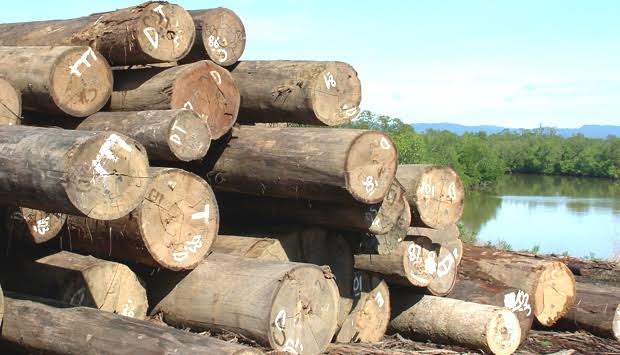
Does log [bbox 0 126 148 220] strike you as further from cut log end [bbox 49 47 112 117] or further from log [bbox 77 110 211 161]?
cut log end [bbox 49 47 112 117]

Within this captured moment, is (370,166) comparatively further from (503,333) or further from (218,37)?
(503,333)

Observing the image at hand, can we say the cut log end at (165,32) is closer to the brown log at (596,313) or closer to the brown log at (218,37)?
the brown log at (218,37)

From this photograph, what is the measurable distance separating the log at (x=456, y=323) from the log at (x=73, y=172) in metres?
3.14

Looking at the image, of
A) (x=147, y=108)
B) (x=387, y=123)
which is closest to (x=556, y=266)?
(x=147, y=108)

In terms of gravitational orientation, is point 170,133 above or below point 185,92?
below

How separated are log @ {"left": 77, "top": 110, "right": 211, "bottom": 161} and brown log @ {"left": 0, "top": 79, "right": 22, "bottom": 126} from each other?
2.04 ft

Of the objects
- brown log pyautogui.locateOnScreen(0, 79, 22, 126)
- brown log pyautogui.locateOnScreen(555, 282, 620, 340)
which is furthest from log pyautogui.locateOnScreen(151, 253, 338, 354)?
brown log pyautogui.locateOnScreen(555, 282, 620, 340)

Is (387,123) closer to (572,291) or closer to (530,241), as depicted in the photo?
(530,241)

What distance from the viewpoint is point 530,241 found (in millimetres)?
24094

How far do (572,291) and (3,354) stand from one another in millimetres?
4797

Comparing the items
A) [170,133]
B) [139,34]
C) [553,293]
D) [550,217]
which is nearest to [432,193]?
[553,293]

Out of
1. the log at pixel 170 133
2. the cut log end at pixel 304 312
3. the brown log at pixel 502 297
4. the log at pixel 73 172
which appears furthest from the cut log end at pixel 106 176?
the brown log at pixel 502 297

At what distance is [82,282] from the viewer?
15.5ft

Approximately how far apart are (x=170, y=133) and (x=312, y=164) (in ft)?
2.99
